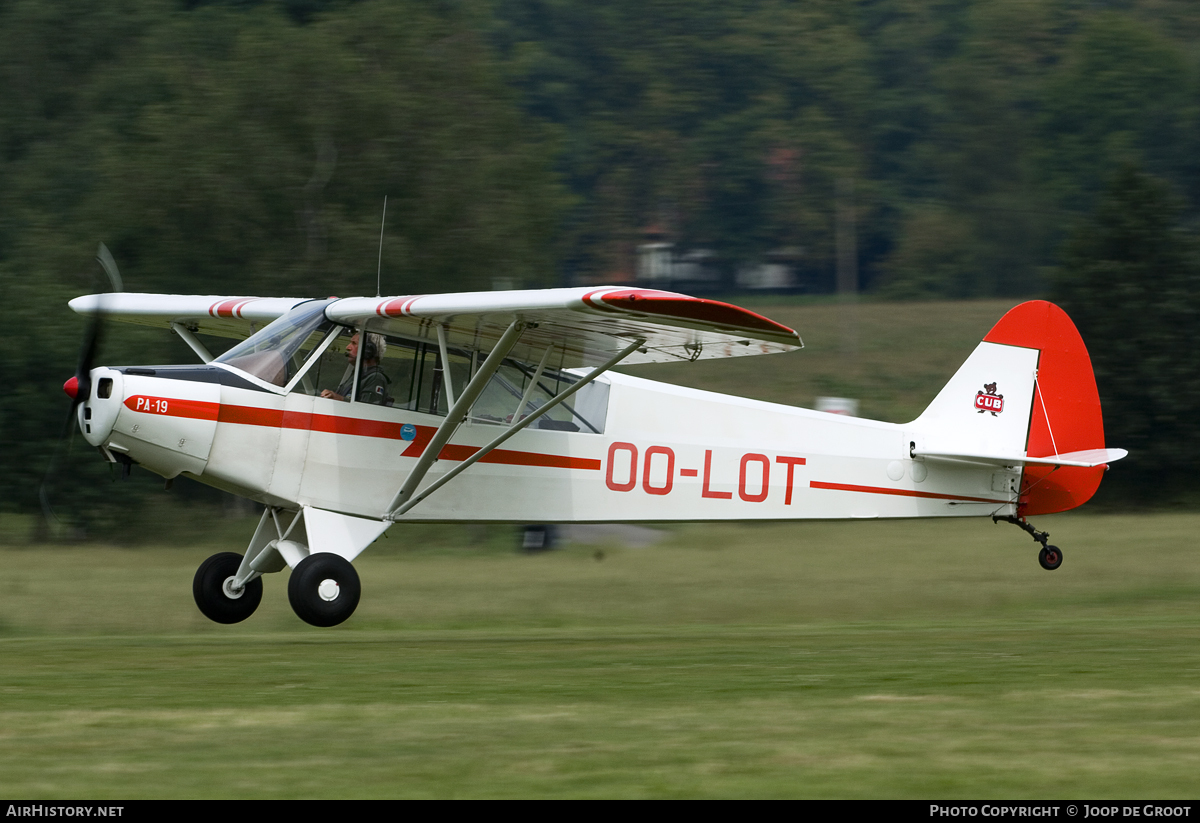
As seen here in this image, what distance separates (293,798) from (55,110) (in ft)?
117


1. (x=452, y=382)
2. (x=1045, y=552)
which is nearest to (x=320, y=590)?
(x=452, y=382)

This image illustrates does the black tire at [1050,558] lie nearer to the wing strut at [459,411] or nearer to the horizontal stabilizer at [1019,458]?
the horizontal stabilizer at [1019,458]

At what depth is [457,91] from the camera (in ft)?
103

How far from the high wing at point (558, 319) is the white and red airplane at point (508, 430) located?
0.08ft

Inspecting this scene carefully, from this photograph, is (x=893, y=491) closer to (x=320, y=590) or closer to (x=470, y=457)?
(x=470, y=457)

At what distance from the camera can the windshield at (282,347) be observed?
10758mm

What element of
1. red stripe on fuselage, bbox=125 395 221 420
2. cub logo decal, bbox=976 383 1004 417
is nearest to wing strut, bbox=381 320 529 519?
red stripe on fuselage, bbox=125 395 221 420

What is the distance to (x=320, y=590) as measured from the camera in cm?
1031

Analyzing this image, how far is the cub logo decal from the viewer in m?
13.3

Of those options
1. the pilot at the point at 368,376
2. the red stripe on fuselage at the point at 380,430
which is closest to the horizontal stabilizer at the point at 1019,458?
the red stripe on fuselage at the point at 380,430

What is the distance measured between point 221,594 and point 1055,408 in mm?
7594

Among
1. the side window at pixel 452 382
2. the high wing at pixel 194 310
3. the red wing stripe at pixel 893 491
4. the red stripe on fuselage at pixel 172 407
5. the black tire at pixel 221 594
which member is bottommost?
the black tire at pixel 221 594

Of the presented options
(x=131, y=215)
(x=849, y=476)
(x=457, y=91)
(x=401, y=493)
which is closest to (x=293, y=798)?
(x=401, y=493)

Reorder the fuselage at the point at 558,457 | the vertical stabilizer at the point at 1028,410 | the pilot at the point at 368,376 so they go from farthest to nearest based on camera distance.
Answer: the vertical stabilizer at the point at 1028,410 < the pilot at the point at 368,376 < the fuselage at the point at 558,457
